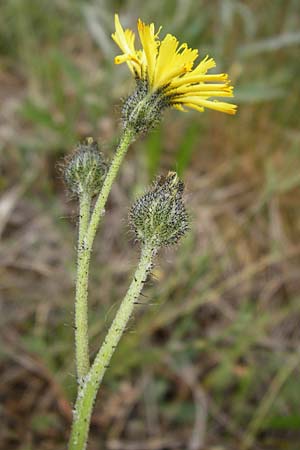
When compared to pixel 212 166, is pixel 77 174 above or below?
below

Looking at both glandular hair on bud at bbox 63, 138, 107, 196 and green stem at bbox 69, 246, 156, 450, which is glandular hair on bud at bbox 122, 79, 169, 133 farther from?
green stem at bbox 69, 246, 156, 450

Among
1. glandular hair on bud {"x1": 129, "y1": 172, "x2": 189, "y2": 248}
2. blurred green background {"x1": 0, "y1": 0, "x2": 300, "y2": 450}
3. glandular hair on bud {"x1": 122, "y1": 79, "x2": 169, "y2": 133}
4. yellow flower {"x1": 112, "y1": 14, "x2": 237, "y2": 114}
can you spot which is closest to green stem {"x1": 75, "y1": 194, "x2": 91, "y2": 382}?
glandular hair on bud {"x1": 129, "y1": 172, "x2": 189, "y2": 248}

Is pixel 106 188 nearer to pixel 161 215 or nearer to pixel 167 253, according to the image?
pixel 161 215

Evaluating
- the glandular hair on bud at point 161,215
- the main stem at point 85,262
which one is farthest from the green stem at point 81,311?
the glandular hair on bud at point 161,215

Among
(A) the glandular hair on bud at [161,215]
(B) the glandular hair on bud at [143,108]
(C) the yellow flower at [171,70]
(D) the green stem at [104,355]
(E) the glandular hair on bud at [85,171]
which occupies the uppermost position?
(C) the yellow flower at [171,70]

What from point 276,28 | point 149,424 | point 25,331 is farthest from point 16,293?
point 276,28

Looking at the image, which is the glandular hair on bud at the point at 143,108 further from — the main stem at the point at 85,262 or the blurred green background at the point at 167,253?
the blurred green background at the point at 167,253

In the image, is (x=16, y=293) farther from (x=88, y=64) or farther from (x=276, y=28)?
(x=276, y=28)

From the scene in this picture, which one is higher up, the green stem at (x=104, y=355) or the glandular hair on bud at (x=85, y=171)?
the glandular hair on bud at (x=85, y=171)
